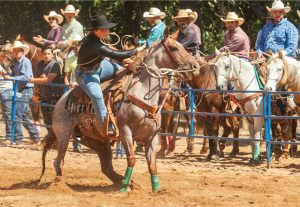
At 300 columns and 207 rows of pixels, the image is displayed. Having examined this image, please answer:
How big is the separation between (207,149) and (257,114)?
6.85 ft

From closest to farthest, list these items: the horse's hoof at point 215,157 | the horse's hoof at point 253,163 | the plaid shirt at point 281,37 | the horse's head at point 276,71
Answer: the horse's head at point 276,71
the horse's hoof at point 253,163
the plaid shirt at point 281,37
the horse's hoof at point 215,157

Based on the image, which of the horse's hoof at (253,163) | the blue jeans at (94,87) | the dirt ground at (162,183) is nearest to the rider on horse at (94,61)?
the blue jeans at (94,87)

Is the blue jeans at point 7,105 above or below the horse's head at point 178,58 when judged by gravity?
below

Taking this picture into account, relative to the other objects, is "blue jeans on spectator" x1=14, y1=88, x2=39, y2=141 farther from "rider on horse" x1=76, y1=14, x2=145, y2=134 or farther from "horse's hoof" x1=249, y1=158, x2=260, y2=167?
"rider on horse" x1=76, y1=14, x2=145, y2=134

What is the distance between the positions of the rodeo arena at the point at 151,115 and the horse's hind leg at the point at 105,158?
1 cm

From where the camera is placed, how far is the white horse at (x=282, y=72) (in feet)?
44.3

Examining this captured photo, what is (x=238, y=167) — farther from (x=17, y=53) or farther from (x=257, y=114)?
(x=17, y=53)

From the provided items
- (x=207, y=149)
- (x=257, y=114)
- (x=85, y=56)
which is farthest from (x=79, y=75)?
(x=207, y=149)

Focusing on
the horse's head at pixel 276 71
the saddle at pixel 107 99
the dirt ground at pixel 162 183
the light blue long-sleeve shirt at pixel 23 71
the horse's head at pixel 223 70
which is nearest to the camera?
the dirt ground at pixel 162 183

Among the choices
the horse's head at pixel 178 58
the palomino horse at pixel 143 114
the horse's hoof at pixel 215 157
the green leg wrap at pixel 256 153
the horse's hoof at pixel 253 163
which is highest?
the horse's head at pixel 178 58

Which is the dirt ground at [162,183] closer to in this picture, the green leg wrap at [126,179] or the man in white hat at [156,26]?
the green leg wrap at [126,179]

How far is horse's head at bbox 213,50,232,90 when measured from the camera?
14.3m

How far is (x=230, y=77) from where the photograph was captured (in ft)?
47.0

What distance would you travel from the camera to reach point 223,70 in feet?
47.0
